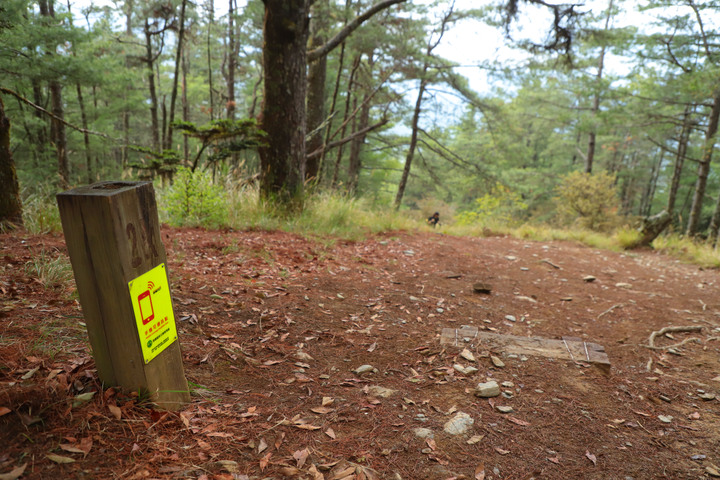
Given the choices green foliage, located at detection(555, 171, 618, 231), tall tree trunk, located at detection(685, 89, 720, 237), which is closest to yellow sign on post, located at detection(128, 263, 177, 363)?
tall tree trunk, located at detection(685, 89, 720, 237)

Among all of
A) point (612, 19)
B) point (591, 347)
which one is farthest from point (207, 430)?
point (612, 19)

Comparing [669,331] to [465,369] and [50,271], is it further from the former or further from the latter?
[50,271]

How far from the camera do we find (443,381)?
1970 mm

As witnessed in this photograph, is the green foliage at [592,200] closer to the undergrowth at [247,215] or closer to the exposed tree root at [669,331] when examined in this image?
the undergrowth at [247,215]

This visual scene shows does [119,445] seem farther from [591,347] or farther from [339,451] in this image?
[591,347]

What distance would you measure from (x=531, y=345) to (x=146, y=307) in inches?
87.5

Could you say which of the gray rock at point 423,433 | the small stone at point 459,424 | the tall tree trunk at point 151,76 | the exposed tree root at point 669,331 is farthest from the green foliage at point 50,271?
the tall tree trunk at point 151,76

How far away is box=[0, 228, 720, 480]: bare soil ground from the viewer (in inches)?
47.0

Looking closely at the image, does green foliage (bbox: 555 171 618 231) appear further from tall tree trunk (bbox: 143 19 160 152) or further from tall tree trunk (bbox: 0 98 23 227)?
tall tree trunk (bbox: 0 98 23 227)

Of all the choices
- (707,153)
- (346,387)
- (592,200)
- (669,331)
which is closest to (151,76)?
(346,387)

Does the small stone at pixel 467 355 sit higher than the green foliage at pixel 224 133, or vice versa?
the green foliage at pixel 224 133

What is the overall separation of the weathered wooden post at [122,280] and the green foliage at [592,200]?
42.0 feet

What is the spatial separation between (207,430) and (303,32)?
199 inches

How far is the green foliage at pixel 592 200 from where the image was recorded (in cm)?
1144
